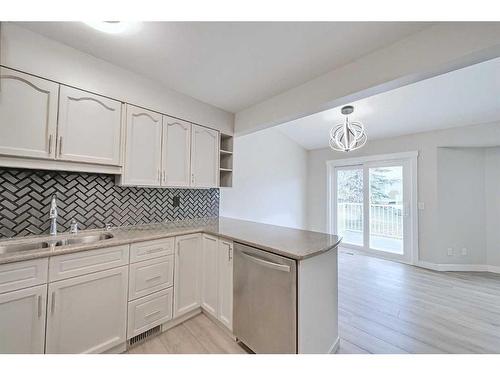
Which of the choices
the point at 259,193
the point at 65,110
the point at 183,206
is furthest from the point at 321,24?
the point at 259,193

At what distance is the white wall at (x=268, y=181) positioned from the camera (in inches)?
148

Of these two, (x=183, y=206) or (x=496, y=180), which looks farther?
(x=496, y=180)

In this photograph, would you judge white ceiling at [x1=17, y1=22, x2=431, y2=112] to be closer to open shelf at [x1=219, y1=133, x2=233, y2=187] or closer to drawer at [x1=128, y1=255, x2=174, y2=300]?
open shelf at [x1=219, y1=133, x2=233, y2=187]

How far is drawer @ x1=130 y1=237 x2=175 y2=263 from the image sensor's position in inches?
68.6

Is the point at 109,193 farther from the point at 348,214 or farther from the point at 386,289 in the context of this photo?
the point at 348,214

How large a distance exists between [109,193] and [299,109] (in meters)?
2.12

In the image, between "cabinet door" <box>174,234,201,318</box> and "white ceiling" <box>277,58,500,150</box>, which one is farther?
"white ceiling" <box>277,58,500,150</box>

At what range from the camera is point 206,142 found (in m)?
2.66

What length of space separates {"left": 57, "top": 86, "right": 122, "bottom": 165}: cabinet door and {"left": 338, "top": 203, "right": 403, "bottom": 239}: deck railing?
470 centimetres

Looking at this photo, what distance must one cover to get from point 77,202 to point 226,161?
1768mm

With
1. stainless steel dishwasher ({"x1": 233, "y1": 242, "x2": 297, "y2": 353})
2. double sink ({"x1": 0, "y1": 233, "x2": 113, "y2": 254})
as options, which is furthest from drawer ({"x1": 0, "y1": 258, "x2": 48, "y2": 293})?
stainless steel dishwasher ({"x1": 233, "y1": 242, "x2": 297, "y2": 353})

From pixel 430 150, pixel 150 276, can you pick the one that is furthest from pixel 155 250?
pixel 430 150

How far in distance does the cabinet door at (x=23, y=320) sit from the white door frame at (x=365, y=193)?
5028mm

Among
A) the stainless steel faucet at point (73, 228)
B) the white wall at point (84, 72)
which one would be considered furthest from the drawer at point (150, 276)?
the white wall at point (84, 72)
